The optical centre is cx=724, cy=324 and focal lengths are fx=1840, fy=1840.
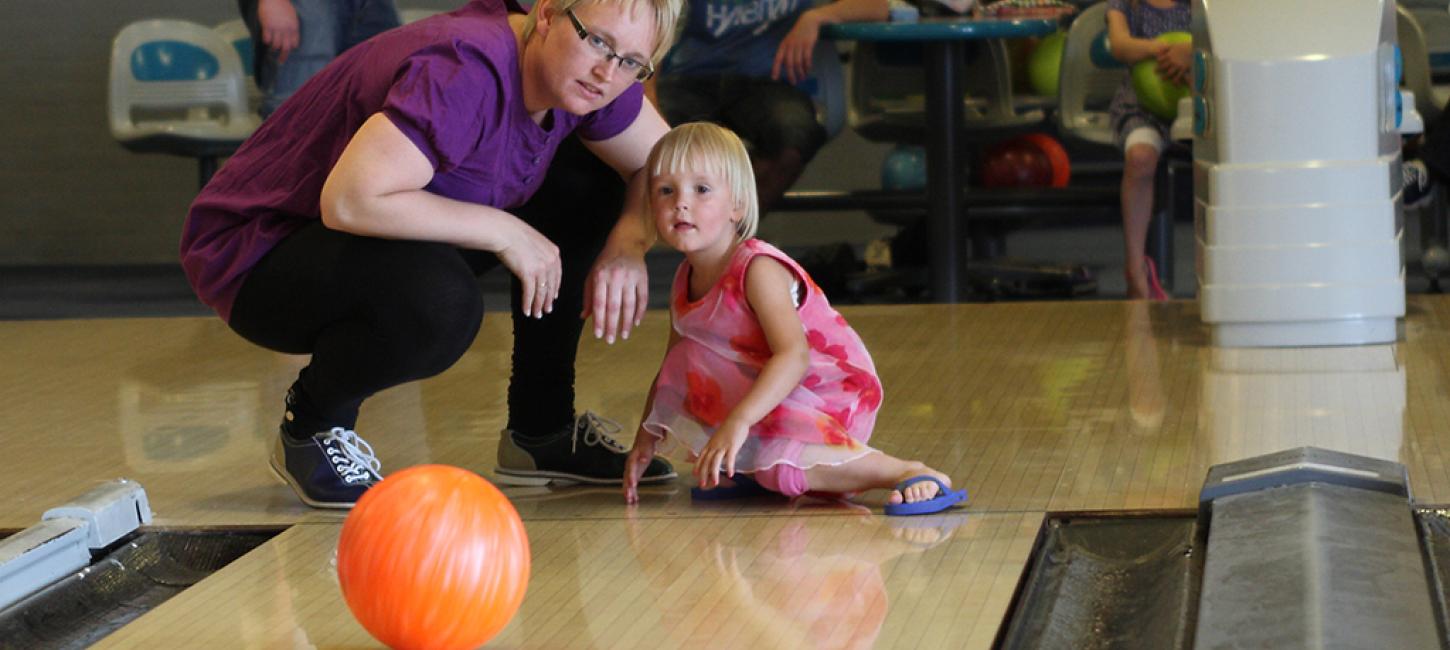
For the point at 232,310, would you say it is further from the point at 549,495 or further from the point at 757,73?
the point at 757,73

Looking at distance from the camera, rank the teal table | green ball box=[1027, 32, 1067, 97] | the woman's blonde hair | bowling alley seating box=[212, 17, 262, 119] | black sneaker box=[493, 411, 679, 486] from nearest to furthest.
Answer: the woman's blonde hair
black sneaker box=[493, 411, 679, 486]
the teal table
green ball box=[1027, 32, 1067, 97]
bowling alley seating box=[212, 17, 262, 119]

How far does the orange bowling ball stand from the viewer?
1.54m

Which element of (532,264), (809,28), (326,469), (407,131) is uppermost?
(407,131)

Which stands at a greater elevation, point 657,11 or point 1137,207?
point 657,11

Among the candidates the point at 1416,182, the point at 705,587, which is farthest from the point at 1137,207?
the point at 705,587

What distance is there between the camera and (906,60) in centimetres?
480

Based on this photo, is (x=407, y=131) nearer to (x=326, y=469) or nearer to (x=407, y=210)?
(x=407, y=210)

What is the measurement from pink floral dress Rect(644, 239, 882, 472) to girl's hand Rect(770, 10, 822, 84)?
2.17 metres

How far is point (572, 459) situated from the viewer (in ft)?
7.70

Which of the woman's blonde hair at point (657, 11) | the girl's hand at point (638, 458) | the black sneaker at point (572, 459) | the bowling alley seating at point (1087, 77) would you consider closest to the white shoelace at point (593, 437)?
the black sneaker at point (572, 459)

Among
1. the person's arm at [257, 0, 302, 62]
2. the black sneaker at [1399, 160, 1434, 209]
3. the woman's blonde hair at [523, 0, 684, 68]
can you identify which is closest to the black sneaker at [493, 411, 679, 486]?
the woman's blonde hair at [523, 0, 684, 68]

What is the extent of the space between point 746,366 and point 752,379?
0.02 meters

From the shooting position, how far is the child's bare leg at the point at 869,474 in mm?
2088

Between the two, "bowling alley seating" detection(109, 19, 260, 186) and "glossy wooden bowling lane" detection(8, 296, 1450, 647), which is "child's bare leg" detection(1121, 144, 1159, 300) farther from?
"bowling alley seating" detection(109, 19, 260, 186)
